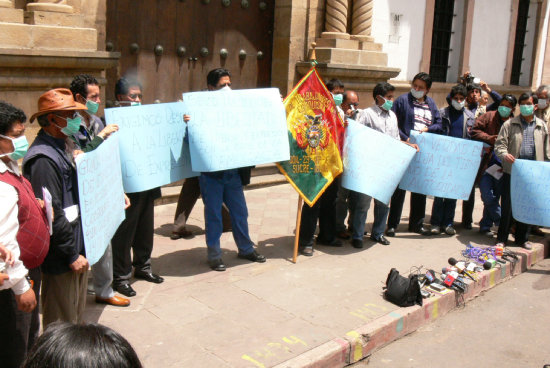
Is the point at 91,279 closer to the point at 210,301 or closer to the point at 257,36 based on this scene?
the point at 210,301

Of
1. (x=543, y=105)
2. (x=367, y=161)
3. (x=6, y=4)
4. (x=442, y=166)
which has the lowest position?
(x=442, y=166)

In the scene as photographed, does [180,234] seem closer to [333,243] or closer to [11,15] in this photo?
[333,243]

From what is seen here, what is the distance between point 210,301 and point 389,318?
1.47 meters

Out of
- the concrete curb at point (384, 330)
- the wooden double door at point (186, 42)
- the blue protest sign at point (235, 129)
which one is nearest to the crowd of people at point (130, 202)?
the blue protest sign at point (235, 129)

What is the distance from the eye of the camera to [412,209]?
714cm

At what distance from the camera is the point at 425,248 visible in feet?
21.5

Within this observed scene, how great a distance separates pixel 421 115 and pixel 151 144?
3422 mm

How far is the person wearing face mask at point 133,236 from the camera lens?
4699mm

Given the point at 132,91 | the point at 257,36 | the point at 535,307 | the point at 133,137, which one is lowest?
the point at 535,307

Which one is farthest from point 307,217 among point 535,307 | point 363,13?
point 363,13

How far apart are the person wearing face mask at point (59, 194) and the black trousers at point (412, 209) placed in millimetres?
4272

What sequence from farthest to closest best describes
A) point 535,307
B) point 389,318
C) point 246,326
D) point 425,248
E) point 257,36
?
point 257,36 → point 425,248 → point 535,307 → point 389,318 → point 246,326

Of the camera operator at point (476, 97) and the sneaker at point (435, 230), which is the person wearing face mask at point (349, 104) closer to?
the camera operator at point (476, 97)

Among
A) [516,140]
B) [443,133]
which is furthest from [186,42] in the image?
[516,140]
